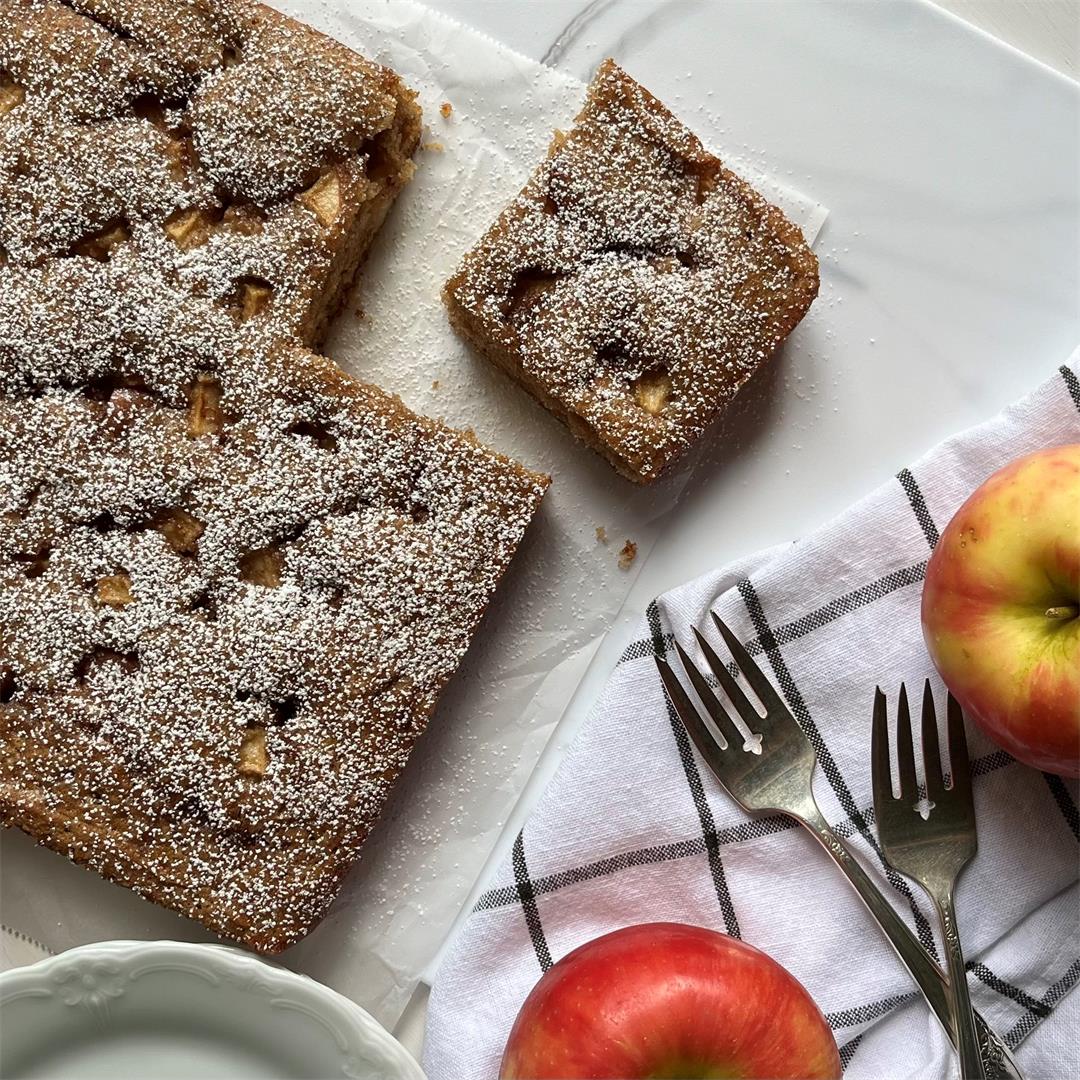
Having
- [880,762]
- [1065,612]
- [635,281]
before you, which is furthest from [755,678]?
[635,281]

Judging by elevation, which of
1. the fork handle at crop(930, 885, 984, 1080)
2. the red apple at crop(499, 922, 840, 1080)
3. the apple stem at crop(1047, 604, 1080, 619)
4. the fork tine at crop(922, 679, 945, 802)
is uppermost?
the apple stem at crop(1047, 604, 1080, 619)

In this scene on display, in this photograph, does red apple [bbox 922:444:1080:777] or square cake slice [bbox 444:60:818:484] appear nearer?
red apple [bbox 922:444:1080:777]

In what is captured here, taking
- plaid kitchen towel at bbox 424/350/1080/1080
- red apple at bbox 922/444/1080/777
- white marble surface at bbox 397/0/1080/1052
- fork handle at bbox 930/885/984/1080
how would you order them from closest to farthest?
red apple at bbox 922/444/1080/777
fork handle at bbox 930/885/984/1080
plaid kitchen towel at bbox 424/350/1080/1080
white marble surface at bbox 397/0/1080/1052

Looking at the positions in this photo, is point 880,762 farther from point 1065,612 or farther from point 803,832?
point 1065,612

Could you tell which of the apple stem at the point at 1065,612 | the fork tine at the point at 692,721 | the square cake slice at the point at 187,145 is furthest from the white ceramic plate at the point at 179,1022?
the apple stem at the point at 1065,612

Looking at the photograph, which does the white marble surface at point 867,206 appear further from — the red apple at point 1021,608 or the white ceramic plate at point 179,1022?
the white ceramic plate at point 179,1022

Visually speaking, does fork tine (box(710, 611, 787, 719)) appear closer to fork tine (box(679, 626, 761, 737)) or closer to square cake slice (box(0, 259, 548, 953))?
fork tine (box(679, 626, 761, 737))

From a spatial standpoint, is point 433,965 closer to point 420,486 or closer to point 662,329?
point 420,486

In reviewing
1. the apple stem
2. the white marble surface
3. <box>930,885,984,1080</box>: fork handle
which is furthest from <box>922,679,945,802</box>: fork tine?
the white marble surface
